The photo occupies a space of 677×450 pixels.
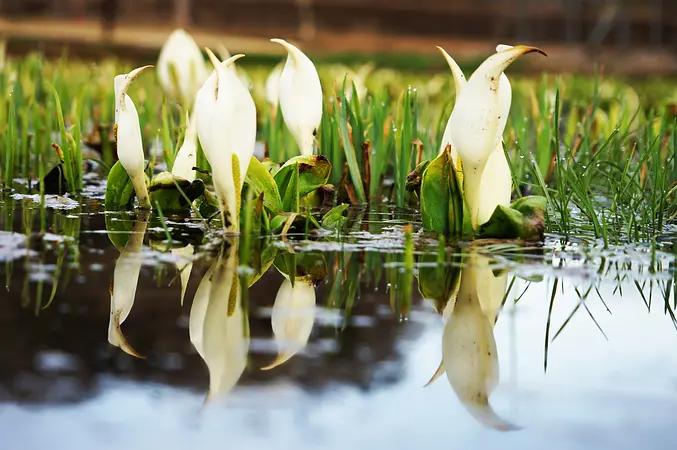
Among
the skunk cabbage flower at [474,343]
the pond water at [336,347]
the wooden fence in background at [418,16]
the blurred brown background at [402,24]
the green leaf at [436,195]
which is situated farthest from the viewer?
the wooden fence in background at [418,16]

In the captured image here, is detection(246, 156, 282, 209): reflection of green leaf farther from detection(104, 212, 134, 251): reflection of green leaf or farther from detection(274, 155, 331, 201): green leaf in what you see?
detection(104, 212, 134, 251): reflection of green leaf

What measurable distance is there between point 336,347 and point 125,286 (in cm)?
42

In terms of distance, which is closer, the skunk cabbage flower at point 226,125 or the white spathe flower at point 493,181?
the skunk cabbage flower at point 226,125

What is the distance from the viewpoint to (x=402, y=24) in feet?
46.2

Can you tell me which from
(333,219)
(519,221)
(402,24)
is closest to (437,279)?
(519,221)

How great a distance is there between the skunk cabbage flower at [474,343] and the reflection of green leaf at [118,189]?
86 centimetres

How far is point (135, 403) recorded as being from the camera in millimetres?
914

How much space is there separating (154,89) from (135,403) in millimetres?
4318

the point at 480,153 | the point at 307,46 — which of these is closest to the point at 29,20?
the point at 307,46

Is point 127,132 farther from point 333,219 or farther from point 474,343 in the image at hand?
point 474,343

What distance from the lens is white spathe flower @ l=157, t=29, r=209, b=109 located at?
349 centimetres

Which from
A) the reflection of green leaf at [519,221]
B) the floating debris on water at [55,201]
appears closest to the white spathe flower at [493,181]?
the reflection of green leaf at [519,221]

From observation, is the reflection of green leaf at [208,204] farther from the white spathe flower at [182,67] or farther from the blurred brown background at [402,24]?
the blurred brown background at [402,24]

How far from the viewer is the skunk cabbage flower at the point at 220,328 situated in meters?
1.01
